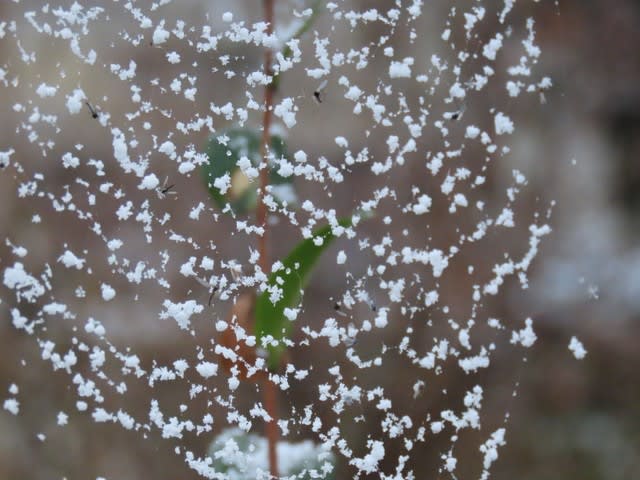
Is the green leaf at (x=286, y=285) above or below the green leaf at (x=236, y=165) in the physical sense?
below

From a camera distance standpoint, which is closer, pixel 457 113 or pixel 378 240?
pixel 457 113

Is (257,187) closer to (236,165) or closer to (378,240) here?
(236,165)

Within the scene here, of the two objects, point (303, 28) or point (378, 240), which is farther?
point (378, 240)

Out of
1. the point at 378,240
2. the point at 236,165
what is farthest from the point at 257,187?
the point at 378,240

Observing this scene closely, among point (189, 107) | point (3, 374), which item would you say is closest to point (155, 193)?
point (189, 107)
